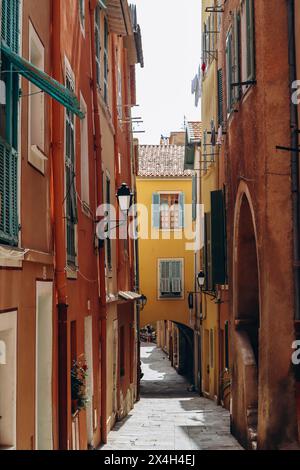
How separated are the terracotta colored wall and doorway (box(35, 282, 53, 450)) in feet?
13.8

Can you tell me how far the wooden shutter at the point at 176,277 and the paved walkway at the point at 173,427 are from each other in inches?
210

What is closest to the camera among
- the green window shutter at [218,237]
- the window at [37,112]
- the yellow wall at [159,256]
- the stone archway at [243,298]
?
the window at [37,112]

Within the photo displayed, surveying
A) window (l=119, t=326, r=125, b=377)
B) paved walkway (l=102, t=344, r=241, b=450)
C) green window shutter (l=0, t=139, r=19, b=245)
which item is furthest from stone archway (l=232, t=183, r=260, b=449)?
green window shutter (l=0, t=139, r=19, b=245)

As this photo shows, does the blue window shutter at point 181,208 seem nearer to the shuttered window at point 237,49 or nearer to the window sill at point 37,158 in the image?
the shuttered window at point 237,49

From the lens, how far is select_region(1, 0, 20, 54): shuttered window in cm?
632

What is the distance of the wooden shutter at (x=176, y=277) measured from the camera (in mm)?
32312

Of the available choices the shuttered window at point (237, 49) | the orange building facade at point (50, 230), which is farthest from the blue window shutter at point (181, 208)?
the shuttered window at point (237, 49)

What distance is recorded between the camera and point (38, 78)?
259 inches

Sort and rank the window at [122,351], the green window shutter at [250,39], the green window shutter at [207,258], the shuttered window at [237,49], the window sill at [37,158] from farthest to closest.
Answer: the green window shutter at [207,258]
the window at [122,351]
the shuttered window at [237,49]
the green window shutter at [250,39]
the window sill at [37,158]

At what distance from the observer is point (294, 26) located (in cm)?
1144

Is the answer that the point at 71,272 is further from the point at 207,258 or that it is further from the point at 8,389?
the point at 207,258

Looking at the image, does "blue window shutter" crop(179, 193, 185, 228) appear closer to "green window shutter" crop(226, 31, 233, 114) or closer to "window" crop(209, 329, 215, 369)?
"window" crop(209, 329, 215, 369)
